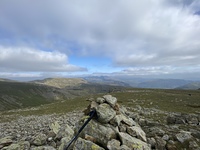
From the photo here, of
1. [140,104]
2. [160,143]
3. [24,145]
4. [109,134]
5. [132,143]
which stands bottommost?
[140,104]

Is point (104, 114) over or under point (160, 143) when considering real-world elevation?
over

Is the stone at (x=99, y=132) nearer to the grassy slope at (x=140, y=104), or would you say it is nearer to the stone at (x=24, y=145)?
the stone at (x=24, y=145)

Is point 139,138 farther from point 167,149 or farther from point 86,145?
point 86,145

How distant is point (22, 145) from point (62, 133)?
4.15 metres

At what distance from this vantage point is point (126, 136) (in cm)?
1631

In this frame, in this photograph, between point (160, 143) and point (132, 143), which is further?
point (160, 143)

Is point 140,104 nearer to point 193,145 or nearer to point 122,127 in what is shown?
point 193,145

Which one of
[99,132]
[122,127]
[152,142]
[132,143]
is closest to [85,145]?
[99,132]

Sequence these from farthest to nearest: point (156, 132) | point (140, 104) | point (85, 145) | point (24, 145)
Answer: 1. point (140, 104)
2. point (156, 132)
3. point (24, 145)
4. point (85, 145)

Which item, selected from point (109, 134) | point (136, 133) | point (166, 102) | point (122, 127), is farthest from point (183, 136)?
point (166, 102)

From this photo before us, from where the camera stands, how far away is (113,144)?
1498 cm

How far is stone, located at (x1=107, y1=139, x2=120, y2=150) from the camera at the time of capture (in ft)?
48.2

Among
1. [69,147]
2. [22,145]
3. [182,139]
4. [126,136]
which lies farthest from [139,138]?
[22,145]

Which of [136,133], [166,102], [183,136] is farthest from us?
[166,102]
